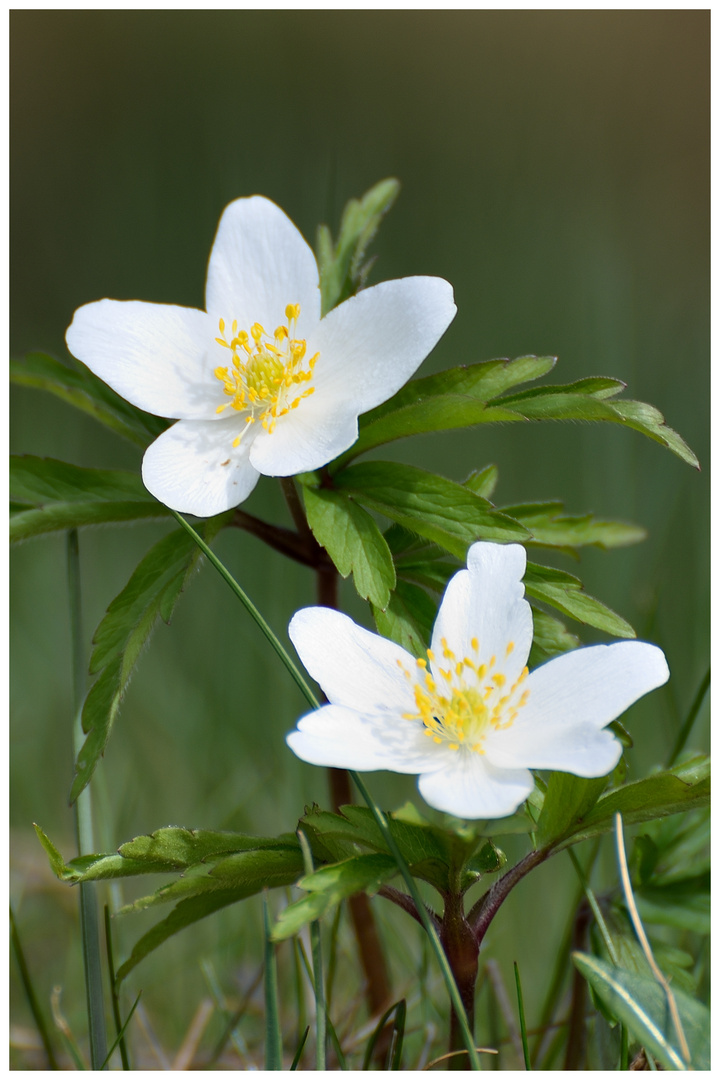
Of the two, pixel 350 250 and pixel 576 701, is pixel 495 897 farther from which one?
pixel 350 250

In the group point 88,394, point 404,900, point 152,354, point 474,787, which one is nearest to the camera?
point 474,787

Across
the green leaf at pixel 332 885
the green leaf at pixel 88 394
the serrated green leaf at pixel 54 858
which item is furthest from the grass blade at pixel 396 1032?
the green leaf at pixel 88 394

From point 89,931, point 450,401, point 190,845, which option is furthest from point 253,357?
point 89,931

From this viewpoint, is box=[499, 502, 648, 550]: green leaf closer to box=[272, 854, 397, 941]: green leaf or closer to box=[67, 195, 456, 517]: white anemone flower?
box=[67, 195, 456, 517]: white anemone flower

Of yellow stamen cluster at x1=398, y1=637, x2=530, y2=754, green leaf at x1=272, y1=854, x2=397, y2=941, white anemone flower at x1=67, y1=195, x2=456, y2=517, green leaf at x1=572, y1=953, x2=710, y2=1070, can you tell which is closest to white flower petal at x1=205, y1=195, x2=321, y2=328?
white anemone flower at x1=67, y1=195, x2=456, y2=517
